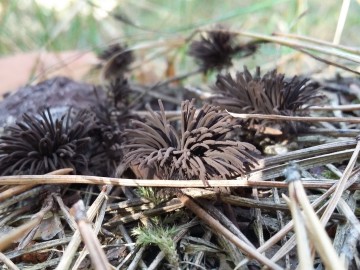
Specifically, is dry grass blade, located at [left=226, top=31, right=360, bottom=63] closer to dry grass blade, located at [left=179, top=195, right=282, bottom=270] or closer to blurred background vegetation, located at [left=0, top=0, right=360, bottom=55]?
dry grass blade, located at [left=179, top=195, right=282, bottom=270]

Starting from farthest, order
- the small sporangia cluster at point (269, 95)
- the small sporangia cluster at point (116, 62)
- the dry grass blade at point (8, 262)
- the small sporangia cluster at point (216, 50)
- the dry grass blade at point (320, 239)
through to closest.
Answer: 1. the small sporangia cluster at point (116, 62)
2. the small sporangia cluster at point (216, 50)
3. the small sporangia cluster at point (269, 95)
4. the dry grass blade at point (8, 262)
5. the dry grass blade at point (320, 239)

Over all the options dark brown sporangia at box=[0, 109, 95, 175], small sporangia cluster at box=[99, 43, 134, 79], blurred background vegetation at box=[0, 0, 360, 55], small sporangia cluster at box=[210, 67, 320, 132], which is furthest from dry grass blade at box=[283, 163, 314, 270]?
blurred background vegetation at box=[0, 0, 360, 55]

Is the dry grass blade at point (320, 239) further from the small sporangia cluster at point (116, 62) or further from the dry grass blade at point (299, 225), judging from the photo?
the small sporangia cluster at point (116, 62)

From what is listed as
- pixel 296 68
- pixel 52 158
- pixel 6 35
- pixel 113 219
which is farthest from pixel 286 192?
pixel 6 35

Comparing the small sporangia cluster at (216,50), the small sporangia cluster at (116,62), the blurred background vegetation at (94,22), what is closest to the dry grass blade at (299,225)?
the small sporangia cluster at (216,50)

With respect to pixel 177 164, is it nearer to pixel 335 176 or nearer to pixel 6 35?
pixel 335 176

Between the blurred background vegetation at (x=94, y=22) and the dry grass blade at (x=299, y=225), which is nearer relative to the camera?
the dry grass blade at (x=299, y=225)
